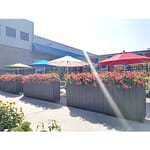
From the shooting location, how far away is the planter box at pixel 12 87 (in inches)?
405

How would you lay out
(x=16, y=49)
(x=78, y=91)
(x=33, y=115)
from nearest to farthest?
(x=33, y=115), (x=78, y=91), (x=16, y=49)

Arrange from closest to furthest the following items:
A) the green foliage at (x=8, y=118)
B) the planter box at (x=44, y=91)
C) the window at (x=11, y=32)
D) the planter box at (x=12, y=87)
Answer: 1. the green foliage at (x=8, y=118)
2. the planter box at (x=44, y=91)
3. the planter box at (x=12, y=87)
4. the window at (x=11, y=32)

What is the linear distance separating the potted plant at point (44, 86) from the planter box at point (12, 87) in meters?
1.29

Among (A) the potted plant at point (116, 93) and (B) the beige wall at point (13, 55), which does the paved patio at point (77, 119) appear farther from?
(B) the beige wall at point (13, 55)

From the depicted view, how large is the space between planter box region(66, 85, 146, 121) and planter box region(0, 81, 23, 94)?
4.66 metres

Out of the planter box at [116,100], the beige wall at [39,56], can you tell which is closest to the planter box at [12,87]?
the planter box at [116,100]

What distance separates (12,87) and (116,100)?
22.6 ft

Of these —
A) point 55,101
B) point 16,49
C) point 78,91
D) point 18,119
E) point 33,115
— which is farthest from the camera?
point 16,49

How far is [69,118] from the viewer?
18.3 feet

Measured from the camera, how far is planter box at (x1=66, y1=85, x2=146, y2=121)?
17.2ft

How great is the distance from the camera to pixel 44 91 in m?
8.25

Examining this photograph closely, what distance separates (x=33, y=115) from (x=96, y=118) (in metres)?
2.00
